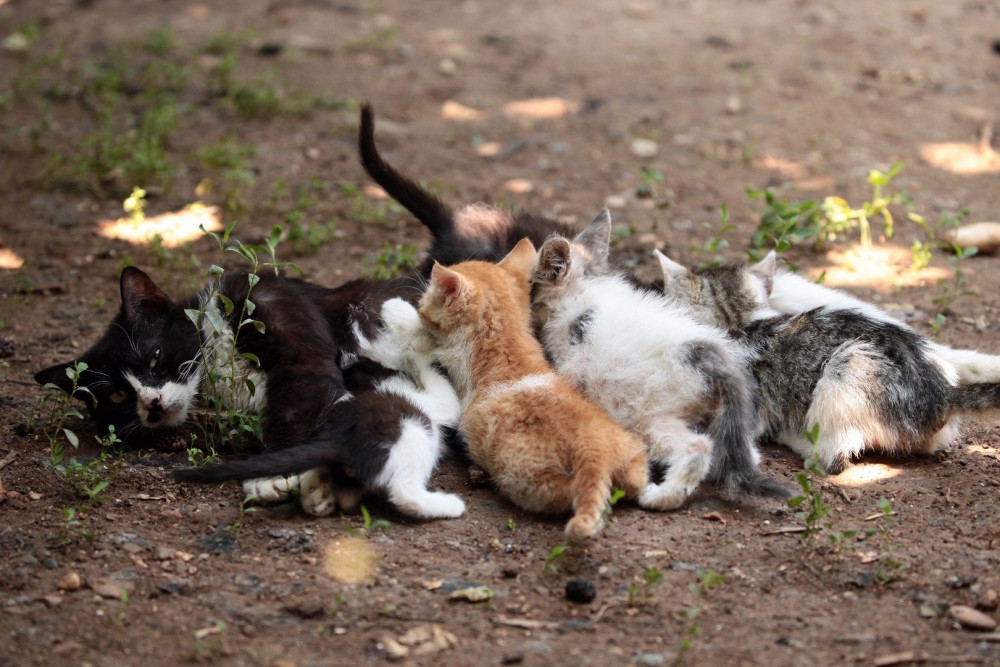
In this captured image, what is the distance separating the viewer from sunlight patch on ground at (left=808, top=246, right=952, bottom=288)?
18.3 ft

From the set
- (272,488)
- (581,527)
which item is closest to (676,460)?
(581,527)

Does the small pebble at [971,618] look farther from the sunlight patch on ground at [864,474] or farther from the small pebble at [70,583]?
the small pebble at [70,583]

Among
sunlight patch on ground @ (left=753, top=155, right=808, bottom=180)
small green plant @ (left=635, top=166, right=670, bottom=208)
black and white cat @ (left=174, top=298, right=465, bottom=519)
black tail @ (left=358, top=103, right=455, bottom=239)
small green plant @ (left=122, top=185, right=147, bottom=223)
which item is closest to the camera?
black and white cat @ (left=174, top=298, right=465, bottom=519)

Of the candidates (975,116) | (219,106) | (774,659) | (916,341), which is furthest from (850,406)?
(219,106)

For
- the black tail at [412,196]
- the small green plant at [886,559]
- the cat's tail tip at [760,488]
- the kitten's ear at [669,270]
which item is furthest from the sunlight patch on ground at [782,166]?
the small green plant at [886,559]

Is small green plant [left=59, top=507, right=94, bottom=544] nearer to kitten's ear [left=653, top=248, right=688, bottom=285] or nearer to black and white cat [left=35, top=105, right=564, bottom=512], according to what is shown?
black and white cat [left=35, top=105, right=564, bottom=512]

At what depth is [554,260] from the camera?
14.5 ft

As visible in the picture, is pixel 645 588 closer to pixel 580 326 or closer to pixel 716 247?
pixel 580 326

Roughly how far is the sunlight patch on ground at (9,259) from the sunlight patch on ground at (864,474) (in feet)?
15.5

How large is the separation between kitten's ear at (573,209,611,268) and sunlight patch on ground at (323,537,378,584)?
2000 mm

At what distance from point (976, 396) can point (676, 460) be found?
48.9 inches

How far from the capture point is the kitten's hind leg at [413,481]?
3625mm

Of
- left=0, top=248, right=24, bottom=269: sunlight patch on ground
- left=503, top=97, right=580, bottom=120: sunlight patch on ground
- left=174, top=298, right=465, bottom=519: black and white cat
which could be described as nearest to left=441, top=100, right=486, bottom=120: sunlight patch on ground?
left=503, top=97, right=580, bottom=120: sunlight patch on ground

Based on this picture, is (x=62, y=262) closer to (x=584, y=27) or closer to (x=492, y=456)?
(x=492, y=456)
